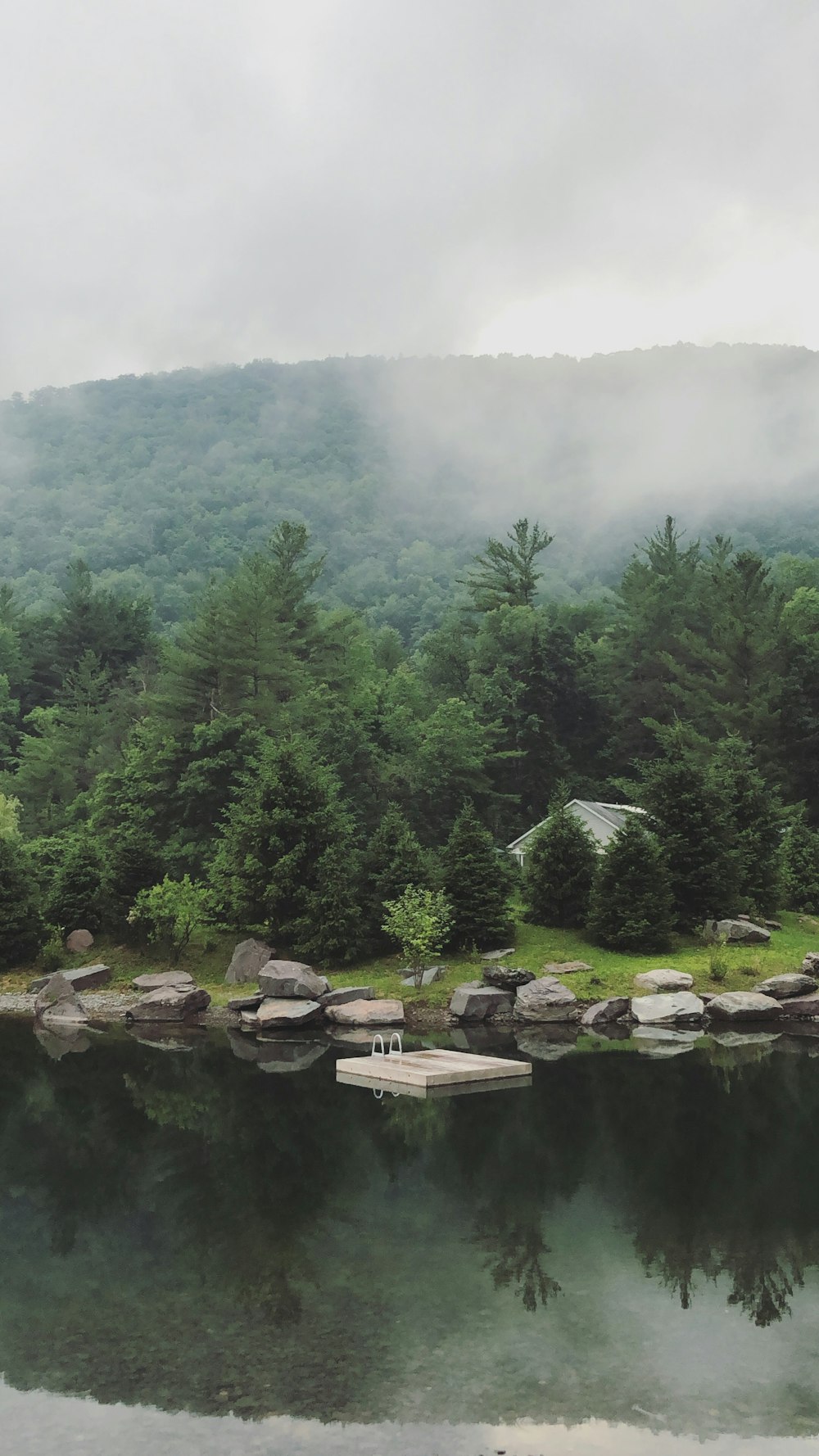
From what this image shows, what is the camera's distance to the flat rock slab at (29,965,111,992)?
27.4 m

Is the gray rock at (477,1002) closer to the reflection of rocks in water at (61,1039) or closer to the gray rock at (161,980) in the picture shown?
the gray rock at (161,980)

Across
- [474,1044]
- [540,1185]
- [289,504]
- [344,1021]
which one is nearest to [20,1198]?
[540,1185]

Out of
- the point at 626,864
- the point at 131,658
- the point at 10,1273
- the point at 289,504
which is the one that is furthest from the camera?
the point at 289,504

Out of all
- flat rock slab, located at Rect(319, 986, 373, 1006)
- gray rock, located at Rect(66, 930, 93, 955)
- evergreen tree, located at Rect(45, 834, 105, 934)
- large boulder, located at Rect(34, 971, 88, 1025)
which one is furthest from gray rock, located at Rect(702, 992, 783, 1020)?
evergreen tree, located at Rect(45, 834, 105, 934)

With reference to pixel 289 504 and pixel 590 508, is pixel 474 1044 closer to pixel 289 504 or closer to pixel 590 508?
pixel 289 504

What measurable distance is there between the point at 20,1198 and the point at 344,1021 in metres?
12.1

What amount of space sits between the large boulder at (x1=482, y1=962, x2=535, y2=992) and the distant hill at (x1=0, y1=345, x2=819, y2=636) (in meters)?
65.3

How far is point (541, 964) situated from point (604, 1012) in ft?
10.2

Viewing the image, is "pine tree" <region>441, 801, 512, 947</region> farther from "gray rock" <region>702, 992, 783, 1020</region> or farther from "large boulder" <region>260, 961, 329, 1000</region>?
"gray rock" <region>702, 992, 783, 1020</region>

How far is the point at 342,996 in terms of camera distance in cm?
2441

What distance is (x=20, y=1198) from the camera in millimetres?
12031

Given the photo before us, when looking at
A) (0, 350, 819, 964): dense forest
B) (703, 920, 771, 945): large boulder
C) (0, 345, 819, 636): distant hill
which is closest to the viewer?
(703, 920, 771, 945): large boulder

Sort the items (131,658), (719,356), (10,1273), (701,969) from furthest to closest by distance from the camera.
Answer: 1. (719,356)
2. (131,658)
3. (701,969)
4. (10,1273)

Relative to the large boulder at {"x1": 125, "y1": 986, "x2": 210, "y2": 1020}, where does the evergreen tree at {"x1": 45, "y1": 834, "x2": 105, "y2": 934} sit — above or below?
above
